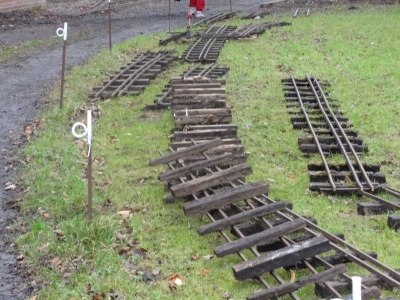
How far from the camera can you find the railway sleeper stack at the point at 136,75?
14.6 metres

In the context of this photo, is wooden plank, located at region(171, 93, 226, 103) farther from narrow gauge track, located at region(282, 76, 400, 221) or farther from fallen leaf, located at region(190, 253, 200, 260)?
fallen leaf, located at region(190, 253, 200, 260)

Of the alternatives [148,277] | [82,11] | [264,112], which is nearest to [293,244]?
[148,277]

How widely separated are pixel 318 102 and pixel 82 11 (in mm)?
18706

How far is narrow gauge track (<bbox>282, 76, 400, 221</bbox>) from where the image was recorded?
900 cm

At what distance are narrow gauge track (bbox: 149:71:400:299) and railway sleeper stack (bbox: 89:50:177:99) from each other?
346 cm

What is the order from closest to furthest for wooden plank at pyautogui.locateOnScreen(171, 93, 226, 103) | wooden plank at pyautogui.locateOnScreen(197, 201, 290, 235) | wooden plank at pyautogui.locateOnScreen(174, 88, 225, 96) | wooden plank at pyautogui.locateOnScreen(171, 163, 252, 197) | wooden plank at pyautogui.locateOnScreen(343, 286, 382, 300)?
wooden plank at pyautogui.locateOnScreen(343, 286, 382, 300) < wooden plank at pyautogui.locateOnScreen(197, 201, 290, 235) < wooden plank at pyautogui.locateOnScreen(171, 163, 252, 197) < wooden plank at pyautogui.locateOnScreen(171, 93, 226, 103) < wooden plank at pyautogui.locateOnScreen(174, 88, 225, 96)

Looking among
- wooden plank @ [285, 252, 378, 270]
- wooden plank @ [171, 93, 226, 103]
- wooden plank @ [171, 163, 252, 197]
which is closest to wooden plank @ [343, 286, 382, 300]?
wooden plank @ [285, 252, 378, 270]

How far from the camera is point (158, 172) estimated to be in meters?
10.0

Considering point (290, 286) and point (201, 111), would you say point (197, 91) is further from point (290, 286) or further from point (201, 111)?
point (290, 286)

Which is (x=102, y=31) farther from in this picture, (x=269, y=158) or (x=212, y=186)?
(x=212, y=186)

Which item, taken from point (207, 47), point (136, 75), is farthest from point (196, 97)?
point (207, 47)

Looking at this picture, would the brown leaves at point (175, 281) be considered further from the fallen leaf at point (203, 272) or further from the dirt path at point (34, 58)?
the dirt path at point (34, 58)

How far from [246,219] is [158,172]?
2777 mm

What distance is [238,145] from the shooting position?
10.2 meters
